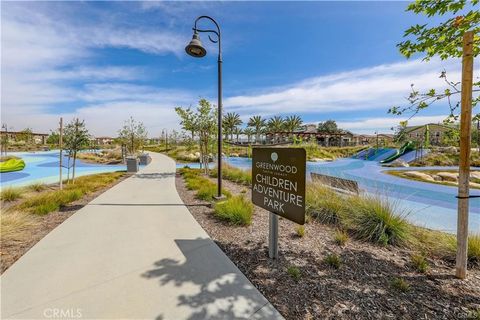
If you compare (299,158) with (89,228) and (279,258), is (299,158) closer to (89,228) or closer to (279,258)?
(279,258)

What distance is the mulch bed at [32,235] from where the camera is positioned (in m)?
3.00

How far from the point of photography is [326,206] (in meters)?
4.79

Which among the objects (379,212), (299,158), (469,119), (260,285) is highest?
(469,119)

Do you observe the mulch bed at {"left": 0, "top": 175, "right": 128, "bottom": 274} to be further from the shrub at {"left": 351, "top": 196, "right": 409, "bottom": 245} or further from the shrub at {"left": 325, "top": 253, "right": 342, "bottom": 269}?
the shrub at {"left": 351, "top": 196, "right": 409, "bottom": 245}

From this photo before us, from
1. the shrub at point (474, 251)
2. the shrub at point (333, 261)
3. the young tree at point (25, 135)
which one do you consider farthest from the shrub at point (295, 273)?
the young tree at point (25, 135)

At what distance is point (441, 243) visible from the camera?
3268 mm

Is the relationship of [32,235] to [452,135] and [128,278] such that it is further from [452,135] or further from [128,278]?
[452,135]

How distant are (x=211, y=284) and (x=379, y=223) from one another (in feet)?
10.3

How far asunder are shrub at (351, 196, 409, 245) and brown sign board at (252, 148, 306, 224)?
76.9 inches

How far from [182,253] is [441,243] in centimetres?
402

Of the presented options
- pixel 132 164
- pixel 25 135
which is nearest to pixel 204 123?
pixel 132 164

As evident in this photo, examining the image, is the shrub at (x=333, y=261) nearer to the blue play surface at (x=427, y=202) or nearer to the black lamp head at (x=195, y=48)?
the blue play surface at (x=427, y=202)

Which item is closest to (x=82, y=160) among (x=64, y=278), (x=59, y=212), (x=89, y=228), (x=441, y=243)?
(x=59, y=212)

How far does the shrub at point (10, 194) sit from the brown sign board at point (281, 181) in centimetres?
737
